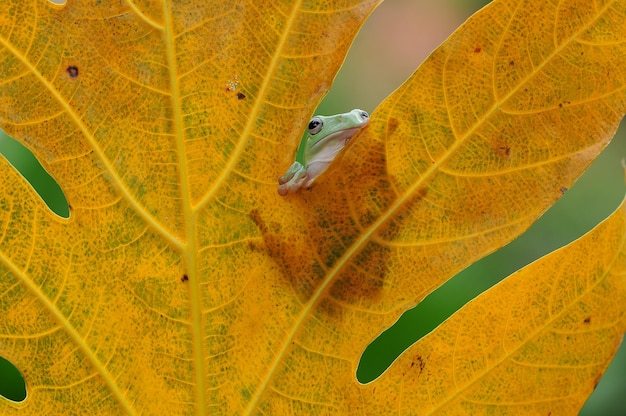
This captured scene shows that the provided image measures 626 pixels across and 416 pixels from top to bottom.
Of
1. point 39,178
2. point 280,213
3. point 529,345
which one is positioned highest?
point 39,178

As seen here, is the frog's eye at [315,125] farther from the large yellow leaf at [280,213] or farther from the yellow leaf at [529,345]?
the yellow leaf at [529,345]

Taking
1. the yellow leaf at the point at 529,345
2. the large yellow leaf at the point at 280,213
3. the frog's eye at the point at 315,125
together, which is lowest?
the yellow leaf at the point at 529,345

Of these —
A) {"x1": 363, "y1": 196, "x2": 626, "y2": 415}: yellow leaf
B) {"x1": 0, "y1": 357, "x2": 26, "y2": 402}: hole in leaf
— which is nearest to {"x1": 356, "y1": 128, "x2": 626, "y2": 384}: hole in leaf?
{"x1": 363, "y1": 196, "x2": 626, "y2": 415}: yellow leaf

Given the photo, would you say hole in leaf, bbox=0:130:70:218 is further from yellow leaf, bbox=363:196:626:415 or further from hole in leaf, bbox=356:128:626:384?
yellow leaf, bbox=363:196:626:415

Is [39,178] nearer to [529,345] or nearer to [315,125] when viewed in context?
[315,125]

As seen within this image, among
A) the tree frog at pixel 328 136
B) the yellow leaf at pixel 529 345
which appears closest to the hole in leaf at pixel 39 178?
the tree frog at pixel 328 136

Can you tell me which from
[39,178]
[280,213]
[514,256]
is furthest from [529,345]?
[514,256]

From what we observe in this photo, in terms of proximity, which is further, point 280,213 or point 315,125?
point 315,125
